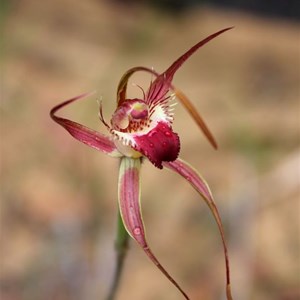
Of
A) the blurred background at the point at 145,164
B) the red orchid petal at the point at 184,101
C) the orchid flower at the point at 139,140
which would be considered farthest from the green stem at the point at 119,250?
the blurred background at the point at 145,164

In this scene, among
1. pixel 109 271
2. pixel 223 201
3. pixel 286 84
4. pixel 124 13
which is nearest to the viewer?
pixel 109 271

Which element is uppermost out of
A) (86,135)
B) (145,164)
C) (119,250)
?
(86,135)

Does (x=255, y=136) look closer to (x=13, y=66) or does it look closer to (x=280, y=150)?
(x=280, y=150)

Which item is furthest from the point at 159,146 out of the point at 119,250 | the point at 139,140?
the point at 119,250

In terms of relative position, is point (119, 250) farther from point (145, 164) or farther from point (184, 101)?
point (145, 164)

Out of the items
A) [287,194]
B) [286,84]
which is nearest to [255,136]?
[287,194]

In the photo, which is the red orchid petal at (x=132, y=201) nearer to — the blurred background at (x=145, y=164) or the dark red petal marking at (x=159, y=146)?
the dark red petal marking at (x=159, y=146)
